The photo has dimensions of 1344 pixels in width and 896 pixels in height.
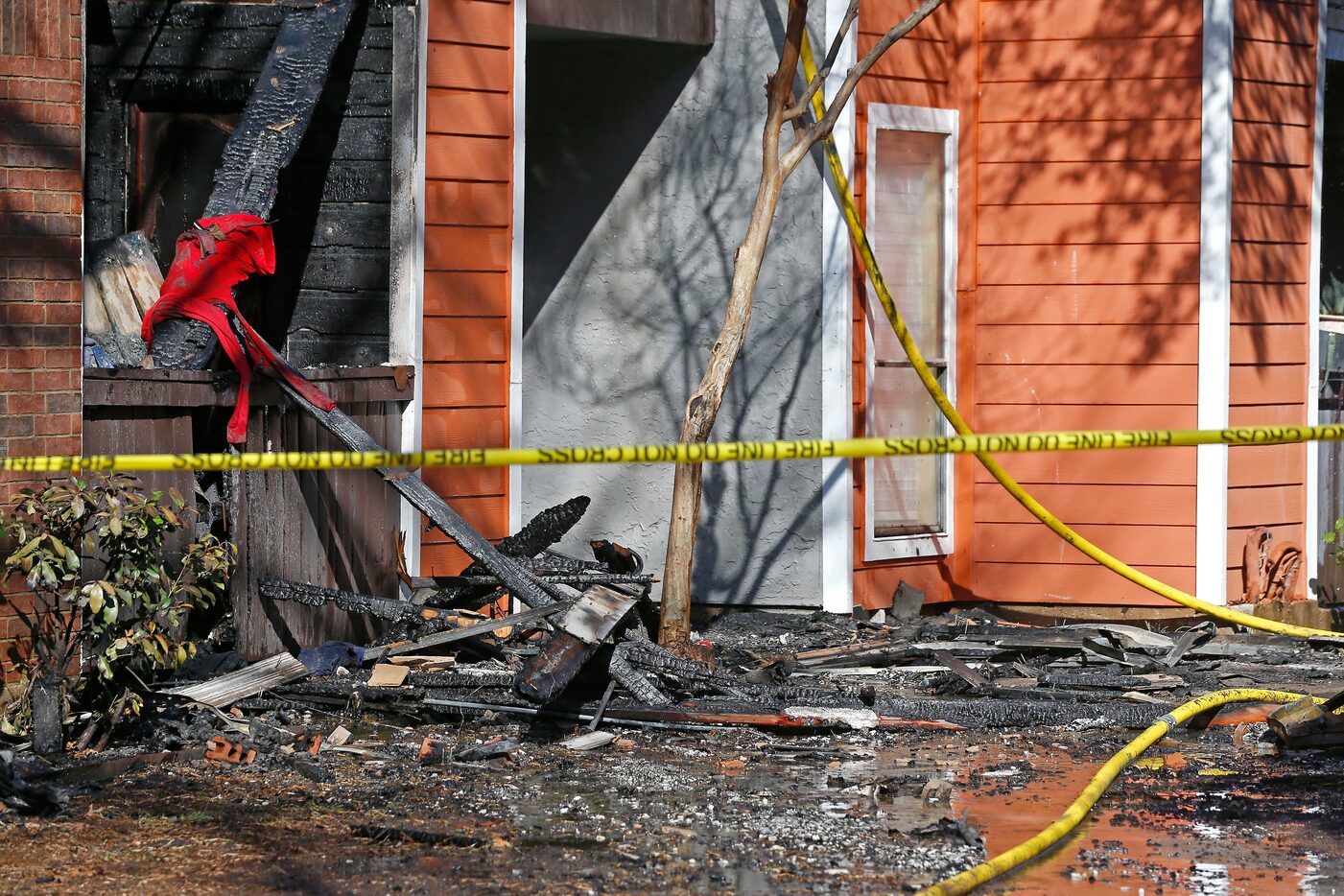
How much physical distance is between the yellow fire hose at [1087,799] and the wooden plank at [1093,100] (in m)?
4.24

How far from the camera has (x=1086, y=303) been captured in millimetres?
10086

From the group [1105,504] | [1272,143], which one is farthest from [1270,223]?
[1105,504]

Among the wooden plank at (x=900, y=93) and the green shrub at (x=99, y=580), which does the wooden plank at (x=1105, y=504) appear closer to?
the wooden plank at (x=900, y=93)

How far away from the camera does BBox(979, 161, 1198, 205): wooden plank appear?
990 cm

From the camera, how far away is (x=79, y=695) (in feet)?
21.6

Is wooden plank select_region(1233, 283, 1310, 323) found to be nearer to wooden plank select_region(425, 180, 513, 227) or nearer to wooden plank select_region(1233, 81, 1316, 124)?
wooden plank select_region(1233, 81, 1316, 124)

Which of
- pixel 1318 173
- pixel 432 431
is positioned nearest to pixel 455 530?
pixel 432 431

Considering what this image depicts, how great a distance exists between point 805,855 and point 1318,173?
7.37 metres

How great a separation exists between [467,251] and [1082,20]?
172 inches

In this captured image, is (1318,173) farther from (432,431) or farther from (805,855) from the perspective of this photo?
(805,855)

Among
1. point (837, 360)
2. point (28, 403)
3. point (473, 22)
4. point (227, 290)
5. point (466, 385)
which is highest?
point (473, 22)

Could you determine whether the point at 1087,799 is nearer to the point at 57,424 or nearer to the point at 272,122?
the point at 57,424

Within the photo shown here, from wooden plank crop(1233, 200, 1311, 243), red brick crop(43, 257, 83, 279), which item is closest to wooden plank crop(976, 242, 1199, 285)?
wooden plank crop(1233, 200, 1311, 243)

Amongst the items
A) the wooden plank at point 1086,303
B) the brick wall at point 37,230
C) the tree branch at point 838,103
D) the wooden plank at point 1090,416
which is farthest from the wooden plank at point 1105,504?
the brick wall at point 37,230
